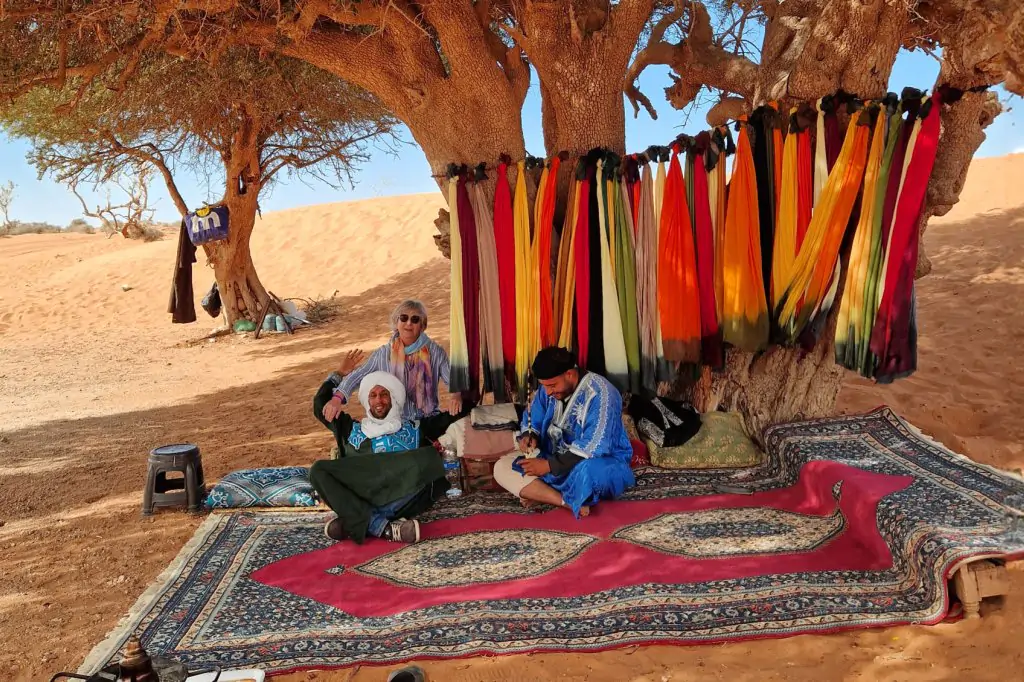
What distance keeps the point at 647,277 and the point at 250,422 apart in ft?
13.2

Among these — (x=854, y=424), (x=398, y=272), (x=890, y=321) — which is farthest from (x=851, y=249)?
(x=398, y=272)

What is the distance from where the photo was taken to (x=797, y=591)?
3012mm

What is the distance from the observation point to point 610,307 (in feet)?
14.8

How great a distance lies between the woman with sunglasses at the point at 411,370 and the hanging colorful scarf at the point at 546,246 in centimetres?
68

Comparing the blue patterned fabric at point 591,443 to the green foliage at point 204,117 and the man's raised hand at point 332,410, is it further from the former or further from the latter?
the green foliage at point 204,117

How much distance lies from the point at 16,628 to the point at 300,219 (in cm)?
2121

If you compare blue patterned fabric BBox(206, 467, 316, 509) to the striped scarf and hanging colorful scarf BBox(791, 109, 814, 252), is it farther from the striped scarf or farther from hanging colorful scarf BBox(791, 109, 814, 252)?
hanging colorful scarf BBox(791, 109, 814, 252)

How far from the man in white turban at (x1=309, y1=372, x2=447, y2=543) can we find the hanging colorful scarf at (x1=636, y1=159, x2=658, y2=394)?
1.42 metres

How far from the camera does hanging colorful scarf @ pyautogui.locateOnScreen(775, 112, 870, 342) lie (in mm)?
3957

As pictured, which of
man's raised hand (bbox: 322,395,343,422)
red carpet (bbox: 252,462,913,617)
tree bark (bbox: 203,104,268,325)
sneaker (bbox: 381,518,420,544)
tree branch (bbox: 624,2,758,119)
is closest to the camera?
red carpet (bbox: 252,462,913,617)

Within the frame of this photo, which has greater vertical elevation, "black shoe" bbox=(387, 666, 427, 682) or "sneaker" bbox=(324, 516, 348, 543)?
"sneaker" bbox=(324, 516, 348, 543)

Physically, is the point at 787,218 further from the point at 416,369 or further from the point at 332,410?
the point at 332,410

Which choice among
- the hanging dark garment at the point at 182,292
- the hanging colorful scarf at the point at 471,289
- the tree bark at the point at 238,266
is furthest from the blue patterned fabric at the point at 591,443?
the tree bark at the point at 238,266

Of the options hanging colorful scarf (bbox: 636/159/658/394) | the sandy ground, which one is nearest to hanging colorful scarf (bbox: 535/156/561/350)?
hanging colorful scarf (bbox: 636/159/658/394)
